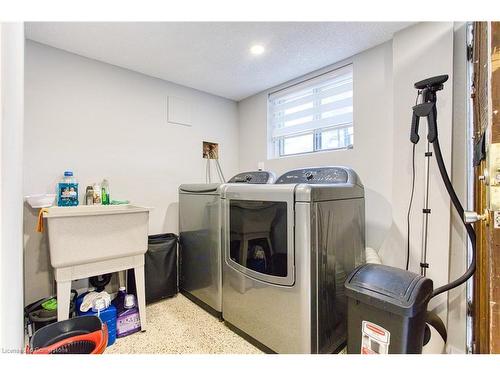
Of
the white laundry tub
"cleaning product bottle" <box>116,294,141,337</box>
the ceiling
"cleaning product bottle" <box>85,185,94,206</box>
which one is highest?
the ceiling

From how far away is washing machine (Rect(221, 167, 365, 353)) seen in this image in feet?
4.26

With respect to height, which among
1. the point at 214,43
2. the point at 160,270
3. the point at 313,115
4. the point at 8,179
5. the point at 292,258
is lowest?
the point at 160,270

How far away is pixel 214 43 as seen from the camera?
182cm

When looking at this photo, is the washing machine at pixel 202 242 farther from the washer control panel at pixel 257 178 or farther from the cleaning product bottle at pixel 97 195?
the cleaning product bottle at pixel 97 195

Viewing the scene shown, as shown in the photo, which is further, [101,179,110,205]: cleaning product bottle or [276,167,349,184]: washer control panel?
[101,179,110,205]: cleaning product bottle

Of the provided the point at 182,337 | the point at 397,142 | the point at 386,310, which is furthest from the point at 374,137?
the point at 182,337

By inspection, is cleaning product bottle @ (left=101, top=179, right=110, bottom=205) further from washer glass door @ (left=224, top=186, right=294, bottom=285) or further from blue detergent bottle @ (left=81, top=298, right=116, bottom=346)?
washer glass door @ (left=224, top=186, right=294, bottom=285)

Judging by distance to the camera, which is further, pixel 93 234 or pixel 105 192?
pixel 105 192

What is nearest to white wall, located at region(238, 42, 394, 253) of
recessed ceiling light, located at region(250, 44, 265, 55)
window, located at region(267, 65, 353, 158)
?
window, located at region(267, 65, 353, 158)

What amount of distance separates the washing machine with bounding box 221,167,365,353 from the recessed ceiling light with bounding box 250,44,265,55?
1.13 meters

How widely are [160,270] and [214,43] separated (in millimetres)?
2005

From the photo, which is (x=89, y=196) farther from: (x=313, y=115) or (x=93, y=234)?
(x=313, y=115)

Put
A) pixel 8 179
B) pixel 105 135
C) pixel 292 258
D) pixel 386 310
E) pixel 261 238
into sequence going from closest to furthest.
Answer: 1. pixel 8 179
2. pixel 386 310
3. pixel 292 258
4. pixel 261 238
5. pixel 105 135

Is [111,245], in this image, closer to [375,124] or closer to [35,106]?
[35,106]
